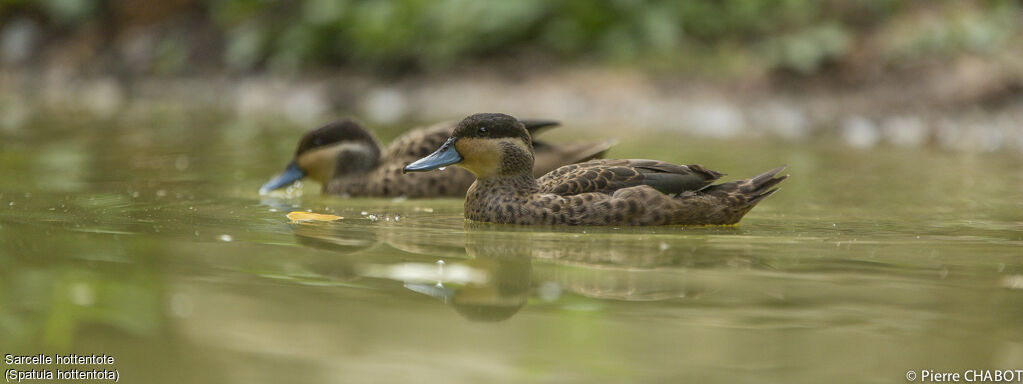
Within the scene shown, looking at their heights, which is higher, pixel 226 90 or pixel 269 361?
pixel 226 90

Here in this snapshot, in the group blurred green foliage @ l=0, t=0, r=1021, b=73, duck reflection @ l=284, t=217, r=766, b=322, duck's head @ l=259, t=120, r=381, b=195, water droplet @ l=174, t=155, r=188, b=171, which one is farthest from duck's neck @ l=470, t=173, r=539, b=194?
blurred green foliage @ l=0, t=0, r=1021, b=73

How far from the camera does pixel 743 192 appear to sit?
6473mm

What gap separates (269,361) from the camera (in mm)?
3543

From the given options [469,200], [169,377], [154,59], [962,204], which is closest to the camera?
[169,377]

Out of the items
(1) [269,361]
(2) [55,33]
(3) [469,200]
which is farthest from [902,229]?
(2) [55,33]

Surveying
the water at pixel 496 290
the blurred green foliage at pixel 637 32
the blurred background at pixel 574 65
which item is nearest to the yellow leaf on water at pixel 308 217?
the water at pixel 496 290

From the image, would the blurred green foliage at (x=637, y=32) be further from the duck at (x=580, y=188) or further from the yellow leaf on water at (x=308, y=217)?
the yellow leaf on water at (x=308, y=217)

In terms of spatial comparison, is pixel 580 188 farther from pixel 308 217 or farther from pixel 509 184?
pixel 308 217

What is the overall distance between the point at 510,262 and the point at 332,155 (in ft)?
11.9

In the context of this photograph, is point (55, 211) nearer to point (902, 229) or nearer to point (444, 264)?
point (444, 264)

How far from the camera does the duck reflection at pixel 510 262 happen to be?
14.7 ft

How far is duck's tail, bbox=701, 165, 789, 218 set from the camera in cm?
641

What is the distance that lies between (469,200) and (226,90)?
47.3ft

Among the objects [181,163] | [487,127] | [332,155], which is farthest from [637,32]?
[487,127]
